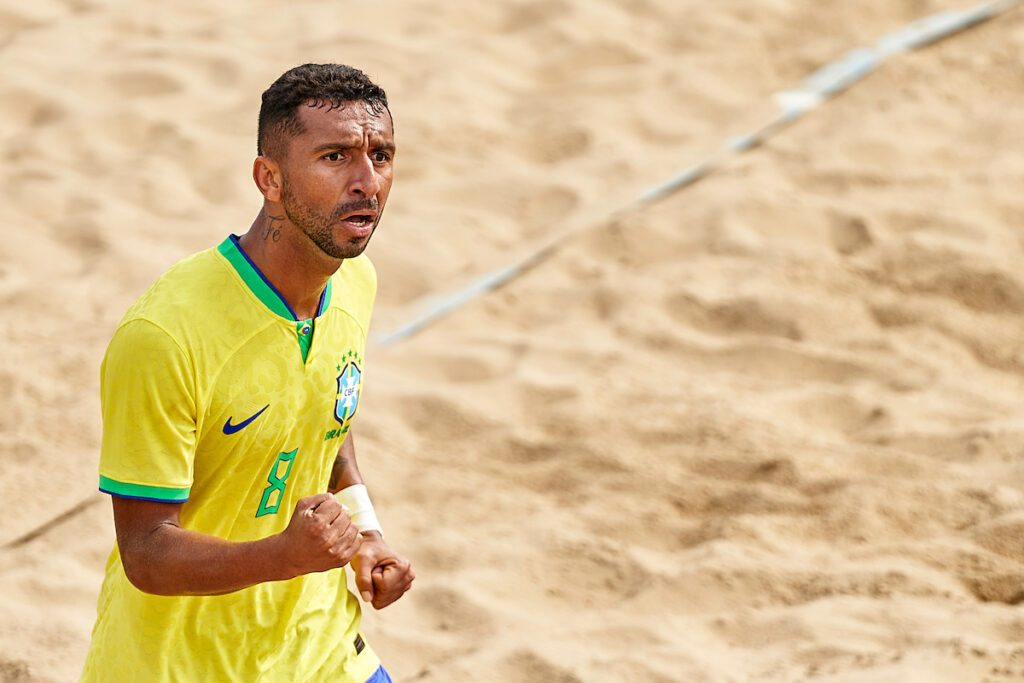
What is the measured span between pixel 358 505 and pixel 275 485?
1.03ft

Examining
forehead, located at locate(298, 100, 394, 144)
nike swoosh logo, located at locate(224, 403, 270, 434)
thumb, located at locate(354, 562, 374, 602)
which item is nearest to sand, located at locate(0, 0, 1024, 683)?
thumb, located at locate(354, 562, 374, 602)

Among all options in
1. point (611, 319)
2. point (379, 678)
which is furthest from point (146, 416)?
point (611, 319)

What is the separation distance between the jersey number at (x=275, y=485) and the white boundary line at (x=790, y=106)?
7.99ft

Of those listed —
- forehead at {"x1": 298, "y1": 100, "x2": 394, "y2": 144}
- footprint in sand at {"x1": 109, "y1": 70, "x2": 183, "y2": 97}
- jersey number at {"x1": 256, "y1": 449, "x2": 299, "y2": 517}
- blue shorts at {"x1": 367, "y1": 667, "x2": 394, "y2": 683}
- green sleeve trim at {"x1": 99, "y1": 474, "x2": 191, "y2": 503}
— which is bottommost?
footprint in sand at {"x1": 109, "y1": 70, "x2": 183, "y2": 97}

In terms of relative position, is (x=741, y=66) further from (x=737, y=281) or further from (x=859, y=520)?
(x=859, y=520)

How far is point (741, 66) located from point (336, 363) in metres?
4.30

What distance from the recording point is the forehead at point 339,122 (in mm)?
1978

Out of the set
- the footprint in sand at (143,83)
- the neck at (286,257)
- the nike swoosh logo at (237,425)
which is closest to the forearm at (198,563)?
the nike swoosh logo at (237,425)

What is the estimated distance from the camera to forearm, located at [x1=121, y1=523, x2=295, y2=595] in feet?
6.04

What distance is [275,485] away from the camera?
2.13 m

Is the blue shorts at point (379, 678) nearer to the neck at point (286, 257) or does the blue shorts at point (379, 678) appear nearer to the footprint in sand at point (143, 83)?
the neck at point (286, 257)

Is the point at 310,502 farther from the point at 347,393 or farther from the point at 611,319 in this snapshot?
the point at 611,319

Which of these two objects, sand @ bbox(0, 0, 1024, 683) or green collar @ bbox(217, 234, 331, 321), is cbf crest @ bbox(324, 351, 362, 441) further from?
sand @ bbox(0, 0, 1024, 683)

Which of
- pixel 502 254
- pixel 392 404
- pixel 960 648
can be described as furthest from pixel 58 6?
pixel 960 648
